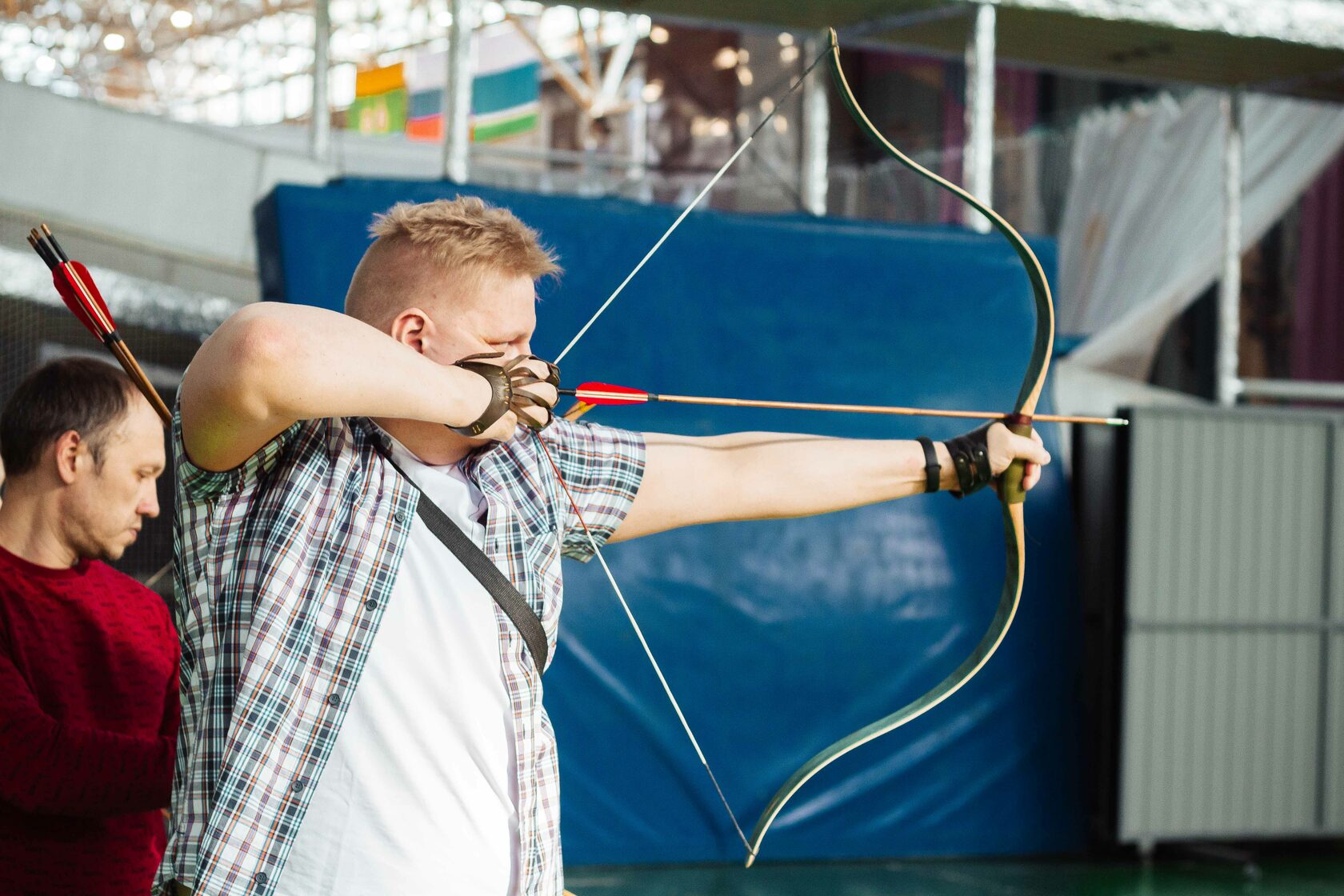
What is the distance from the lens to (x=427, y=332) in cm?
106

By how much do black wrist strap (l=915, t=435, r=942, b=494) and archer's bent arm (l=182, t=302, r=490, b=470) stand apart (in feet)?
1.89

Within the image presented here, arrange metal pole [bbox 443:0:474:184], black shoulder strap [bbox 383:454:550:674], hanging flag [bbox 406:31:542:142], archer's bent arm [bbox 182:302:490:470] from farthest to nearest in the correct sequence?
hanging flag [bbox 406:31:542:142]
metal pole [bbox 443:0:474:184]
black shoulder strap [bbox 383:454:550:674]
archer's bent arm [bbox 182:302:490:470]

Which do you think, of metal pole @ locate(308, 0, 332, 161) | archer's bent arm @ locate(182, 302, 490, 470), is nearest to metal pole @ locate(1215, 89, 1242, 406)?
metal pole @ locate(308, 0, 332, 161)

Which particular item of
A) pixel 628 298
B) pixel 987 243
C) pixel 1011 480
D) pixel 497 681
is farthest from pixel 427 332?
pixel 987 243

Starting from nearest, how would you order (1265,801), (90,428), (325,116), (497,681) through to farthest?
(497,681), (90,428), (1265,801), (325,116)

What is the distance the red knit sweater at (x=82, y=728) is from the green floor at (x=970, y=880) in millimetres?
1848

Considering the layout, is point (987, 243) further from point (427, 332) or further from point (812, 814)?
point (427, 332)

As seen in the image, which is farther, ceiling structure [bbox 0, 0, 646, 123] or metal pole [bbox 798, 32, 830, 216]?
ceiling structure [bbox 0, 0, 646, 123]

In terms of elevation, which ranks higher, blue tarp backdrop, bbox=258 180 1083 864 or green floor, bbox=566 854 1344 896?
blue tarp backdrop, bbox=258 180 1083 864

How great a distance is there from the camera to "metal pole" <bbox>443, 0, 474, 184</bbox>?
3.92m

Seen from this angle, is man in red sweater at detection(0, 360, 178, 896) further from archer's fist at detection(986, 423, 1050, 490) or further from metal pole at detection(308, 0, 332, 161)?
metal pole at detection(308, 0, 332, 161)

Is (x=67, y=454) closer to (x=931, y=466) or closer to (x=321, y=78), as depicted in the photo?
(x=931, y=466)

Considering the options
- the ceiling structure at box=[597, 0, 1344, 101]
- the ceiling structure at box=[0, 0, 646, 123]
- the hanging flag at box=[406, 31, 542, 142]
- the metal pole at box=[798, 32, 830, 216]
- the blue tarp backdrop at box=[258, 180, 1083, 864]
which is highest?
the ceiling structure at box=[0, 0, 646, 123]

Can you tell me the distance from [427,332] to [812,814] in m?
2.71
